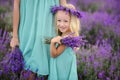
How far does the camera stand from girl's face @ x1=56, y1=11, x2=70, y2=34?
4020 millimetres

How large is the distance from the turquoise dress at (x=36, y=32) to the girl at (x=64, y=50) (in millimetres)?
98

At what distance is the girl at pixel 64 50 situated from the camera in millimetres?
4020

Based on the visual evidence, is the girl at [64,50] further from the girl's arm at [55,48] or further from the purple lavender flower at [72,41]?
the purple lavender flower at [72,41]

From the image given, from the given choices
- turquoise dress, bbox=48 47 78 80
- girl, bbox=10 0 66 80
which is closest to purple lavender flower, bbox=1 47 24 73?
girl, bbox=10 0 66 80

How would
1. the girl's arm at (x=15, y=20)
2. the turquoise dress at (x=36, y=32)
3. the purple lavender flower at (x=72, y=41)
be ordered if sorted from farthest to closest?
the girl's arm at (x=15, y=20), the turquoise dress at (x=36, y=32), the purple lavender flower at (x=72, y=41)

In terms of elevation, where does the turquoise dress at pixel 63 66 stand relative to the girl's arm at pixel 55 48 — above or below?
below

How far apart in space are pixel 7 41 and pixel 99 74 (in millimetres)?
1353

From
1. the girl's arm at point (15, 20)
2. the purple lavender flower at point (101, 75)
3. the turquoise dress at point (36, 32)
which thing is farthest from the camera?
the purple lavender flower at point (101, 75)

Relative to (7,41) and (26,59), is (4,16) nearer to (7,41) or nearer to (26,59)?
(7,41)

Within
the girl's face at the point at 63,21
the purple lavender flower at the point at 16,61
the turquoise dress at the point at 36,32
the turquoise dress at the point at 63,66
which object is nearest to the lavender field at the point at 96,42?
the purple lavender flower at the point at 16,61

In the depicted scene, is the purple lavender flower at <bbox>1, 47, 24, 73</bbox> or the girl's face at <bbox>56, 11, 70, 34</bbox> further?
the purple lavender flower at <bbox>1, 47, 24, 73</bbox>

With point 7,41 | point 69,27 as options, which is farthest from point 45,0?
point 7,41

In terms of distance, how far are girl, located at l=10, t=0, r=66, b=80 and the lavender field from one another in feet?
1.10

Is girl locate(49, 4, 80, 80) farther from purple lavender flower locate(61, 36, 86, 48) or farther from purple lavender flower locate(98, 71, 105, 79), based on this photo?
purple lavender flower locate(98, 71, 105, 79)
